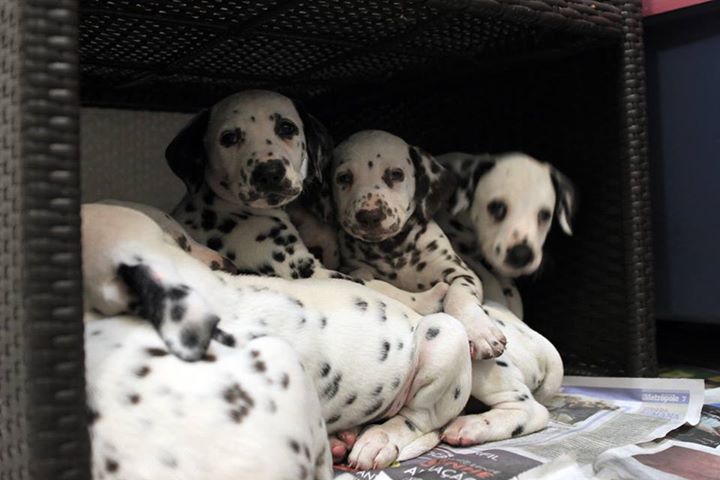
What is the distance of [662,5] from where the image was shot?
9.79 feet

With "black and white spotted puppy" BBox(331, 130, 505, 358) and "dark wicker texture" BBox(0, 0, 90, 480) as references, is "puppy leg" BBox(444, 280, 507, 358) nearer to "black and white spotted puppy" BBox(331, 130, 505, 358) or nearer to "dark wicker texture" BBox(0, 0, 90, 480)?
"black and white spotted puppy" BBox(331, 130, 505, 358)

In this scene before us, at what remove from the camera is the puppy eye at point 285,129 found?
8.73 feet

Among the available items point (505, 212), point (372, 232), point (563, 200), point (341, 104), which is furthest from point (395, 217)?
point (341, 104)

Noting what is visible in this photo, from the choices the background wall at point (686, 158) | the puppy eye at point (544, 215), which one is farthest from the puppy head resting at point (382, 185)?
the background wall at point (686, 158)

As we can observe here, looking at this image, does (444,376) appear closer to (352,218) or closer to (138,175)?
(352,218)

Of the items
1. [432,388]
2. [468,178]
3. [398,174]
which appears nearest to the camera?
[432,388]

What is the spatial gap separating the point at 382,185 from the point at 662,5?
1.24 meters

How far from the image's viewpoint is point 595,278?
10.2 ft

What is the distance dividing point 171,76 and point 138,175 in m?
0.60

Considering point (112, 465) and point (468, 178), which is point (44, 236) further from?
point (468, 178)

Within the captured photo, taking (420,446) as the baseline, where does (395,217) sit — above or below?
above

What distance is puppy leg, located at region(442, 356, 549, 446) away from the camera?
2350 mm

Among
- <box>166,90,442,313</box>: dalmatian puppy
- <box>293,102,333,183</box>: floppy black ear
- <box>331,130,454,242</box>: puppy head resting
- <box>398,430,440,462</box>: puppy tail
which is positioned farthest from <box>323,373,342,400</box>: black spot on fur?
<box>293,102,333,183</box>: floppy black ear

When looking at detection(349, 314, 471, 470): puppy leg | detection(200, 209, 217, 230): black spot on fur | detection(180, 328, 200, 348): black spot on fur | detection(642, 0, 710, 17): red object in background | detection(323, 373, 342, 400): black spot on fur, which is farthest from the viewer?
detection(642, 0, 710, 17): red object in background
